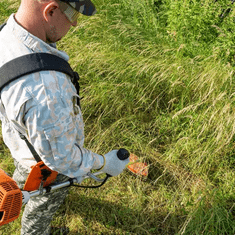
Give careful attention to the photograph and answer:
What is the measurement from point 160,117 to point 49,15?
6.28 feet

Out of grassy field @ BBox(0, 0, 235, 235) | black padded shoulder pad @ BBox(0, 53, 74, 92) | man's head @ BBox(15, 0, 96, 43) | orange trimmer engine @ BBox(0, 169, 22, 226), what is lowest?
grassy field @ BBox(0, 0, 235, 235)

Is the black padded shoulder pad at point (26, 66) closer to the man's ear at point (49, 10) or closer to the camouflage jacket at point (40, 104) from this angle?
the camouflage jacket at point (40, 104)

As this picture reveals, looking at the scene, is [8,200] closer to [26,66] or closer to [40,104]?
[40,104]

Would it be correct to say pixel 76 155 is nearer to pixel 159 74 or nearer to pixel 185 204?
pixel 185 204

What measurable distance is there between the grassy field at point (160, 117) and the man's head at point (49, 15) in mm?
1628

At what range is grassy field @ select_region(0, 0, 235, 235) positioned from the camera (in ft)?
8.32

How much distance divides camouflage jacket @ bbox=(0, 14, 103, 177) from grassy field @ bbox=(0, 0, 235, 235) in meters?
1.39

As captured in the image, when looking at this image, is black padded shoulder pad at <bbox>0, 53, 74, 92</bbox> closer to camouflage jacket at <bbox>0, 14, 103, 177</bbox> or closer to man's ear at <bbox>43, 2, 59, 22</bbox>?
camouflage jacket at <bbox>0, 14, 103, 177</bbox>

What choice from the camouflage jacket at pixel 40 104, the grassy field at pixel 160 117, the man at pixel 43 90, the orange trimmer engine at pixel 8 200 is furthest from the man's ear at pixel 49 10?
the grassy field at pixel 160 117

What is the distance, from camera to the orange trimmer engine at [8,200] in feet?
4.61

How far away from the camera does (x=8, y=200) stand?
141cm

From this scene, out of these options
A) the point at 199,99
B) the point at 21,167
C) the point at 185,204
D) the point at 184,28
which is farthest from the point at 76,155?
the point at 184,28

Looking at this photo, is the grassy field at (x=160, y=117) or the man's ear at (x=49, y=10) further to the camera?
the grassy field at (x=160, y=117)

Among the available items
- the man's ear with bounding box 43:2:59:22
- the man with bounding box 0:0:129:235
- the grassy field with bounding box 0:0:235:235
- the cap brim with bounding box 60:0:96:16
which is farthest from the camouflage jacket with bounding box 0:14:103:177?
the grassy field with bounding box 0:0:235:235
